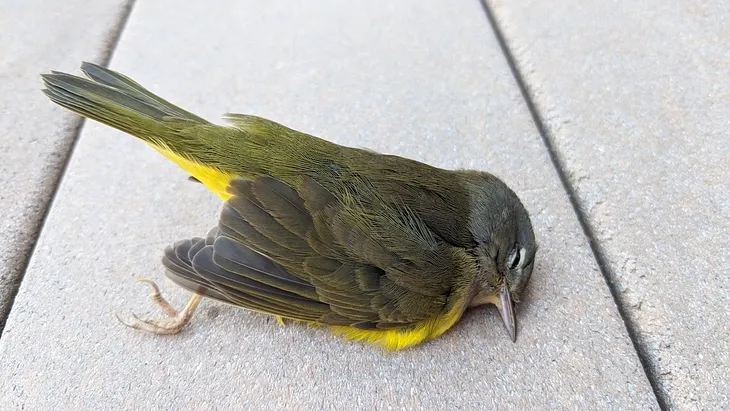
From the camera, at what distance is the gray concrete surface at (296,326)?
5.37 feet

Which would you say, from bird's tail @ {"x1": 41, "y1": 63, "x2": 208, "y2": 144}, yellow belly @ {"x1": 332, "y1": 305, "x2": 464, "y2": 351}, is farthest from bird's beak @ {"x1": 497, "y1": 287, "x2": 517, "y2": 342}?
bird's tail @ {"x1": 41, "y1": 63, "x2": 208, "y2": 144}

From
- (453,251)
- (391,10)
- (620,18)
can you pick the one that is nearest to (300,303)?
(453,251)

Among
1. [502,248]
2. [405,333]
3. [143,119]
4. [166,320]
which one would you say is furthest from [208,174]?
[502,248]

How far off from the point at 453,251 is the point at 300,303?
49 cm

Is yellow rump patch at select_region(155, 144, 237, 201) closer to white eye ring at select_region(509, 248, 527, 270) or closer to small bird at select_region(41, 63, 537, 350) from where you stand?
small bird at select_region(41, 63, 537, 350)

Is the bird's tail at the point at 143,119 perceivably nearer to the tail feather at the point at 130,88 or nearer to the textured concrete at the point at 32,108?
the tail feather at the point at 130,88

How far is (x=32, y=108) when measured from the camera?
8.04 ft

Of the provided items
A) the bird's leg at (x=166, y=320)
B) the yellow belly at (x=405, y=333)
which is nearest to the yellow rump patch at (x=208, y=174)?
the bird's leg at (x=166, y=320)

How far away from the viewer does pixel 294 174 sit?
1645 millimetres

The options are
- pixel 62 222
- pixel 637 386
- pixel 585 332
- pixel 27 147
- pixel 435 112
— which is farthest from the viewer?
pixel 435 112

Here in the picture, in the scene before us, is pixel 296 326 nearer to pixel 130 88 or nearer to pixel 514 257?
Answer: pixel 514 257

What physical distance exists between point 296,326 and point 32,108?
5.42ft

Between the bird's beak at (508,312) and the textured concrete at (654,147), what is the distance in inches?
15.9

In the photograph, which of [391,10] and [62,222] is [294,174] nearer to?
[62,222]
